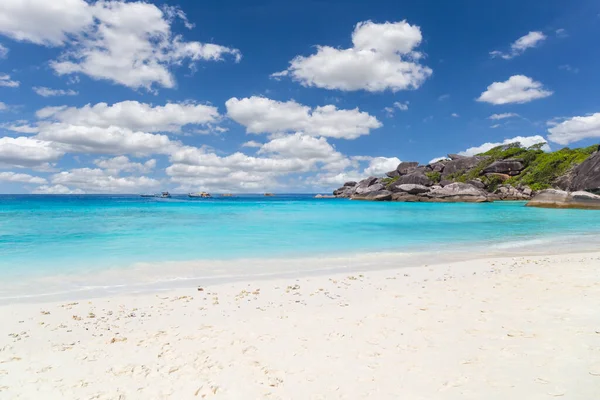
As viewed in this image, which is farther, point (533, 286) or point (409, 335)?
point (533, 286)

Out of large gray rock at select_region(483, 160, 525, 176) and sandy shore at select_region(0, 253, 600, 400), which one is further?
large gray rock at select_region(483, 160, 525, 176)

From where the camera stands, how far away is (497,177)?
74625 mm

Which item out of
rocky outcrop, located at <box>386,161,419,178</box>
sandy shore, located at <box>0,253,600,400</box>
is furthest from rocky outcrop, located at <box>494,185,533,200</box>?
sandy shore, located at <box>0,253,600,400</box>

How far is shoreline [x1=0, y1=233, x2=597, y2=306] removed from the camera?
8.41m

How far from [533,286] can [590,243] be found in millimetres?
11853

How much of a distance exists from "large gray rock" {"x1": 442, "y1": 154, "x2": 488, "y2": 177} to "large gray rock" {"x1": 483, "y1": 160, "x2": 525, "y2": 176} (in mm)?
6684

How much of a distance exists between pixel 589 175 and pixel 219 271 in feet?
186

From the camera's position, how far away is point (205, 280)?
31.1ft

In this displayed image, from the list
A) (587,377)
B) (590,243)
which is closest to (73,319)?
(587,377)

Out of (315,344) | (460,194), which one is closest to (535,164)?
(460,194)

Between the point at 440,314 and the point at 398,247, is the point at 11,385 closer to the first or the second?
the point at 440,314

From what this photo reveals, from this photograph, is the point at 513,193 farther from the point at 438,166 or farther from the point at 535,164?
the point at 438,166

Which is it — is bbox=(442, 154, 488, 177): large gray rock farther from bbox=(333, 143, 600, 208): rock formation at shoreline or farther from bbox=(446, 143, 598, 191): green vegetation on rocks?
bbox=(446, 143, 598, 191): green vegetation on rocks

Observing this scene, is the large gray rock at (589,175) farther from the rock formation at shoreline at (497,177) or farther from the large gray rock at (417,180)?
the large gray rock at (417,180)
